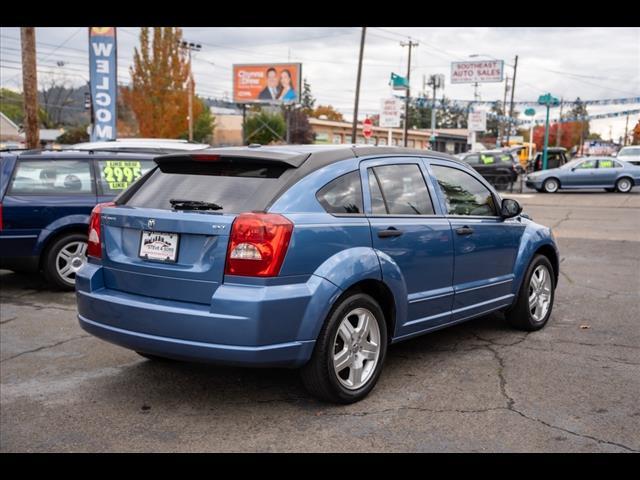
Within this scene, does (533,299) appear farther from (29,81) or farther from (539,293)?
(29,81)

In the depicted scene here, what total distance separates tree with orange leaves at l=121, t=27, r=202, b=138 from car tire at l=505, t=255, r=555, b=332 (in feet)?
138

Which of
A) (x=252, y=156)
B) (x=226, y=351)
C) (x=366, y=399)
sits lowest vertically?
(x=366, y=399)

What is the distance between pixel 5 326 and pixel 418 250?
4238 millimetres

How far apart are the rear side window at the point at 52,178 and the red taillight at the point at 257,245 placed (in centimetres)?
500

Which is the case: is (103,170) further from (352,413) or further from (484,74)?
(484,74)

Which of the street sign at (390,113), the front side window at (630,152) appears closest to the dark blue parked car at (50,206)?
the street sign at (390,113)

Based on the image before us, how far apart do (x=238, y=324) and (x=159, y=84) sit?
4512cm

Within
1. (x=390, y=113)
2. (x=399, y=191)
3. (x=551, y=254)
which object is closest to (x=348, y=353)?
(x=399, y=191)

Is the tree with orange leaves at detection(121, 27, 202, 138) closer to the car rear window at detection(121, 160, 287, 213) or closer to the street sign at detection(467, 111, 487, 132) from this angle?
the street sign at detection(467, 111, 487, 132)

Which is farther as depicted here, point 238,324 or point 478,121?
point 478,121

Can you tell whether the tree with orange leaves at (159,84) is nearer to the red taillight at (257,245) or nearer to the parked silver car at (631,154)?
the parked silver car at (631,154)

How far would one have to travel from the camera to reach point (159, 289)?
402cm

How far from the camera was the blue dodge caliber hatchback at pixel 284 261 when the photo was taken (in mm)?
3787

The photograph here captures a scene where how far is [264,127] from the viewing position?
6419cm
